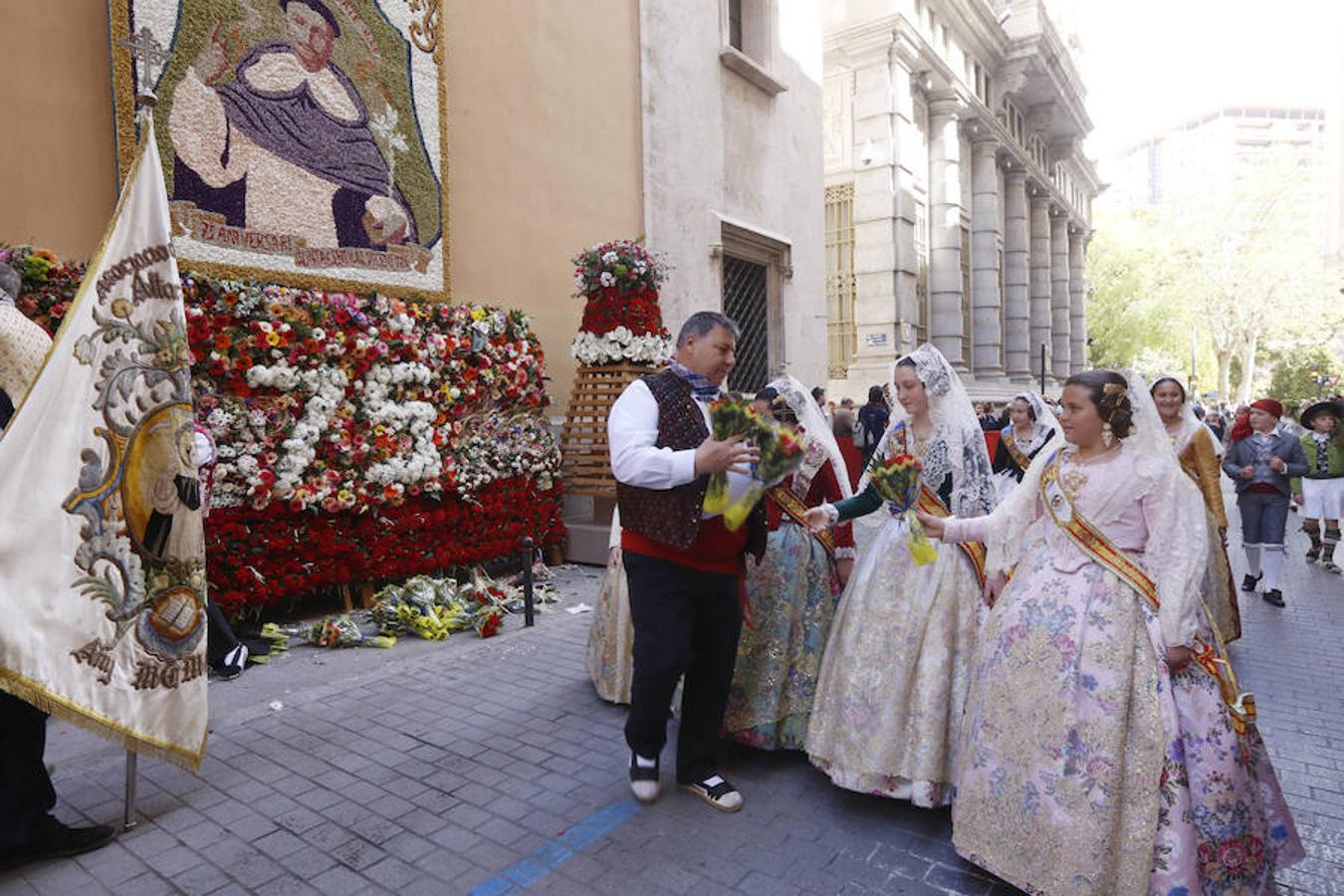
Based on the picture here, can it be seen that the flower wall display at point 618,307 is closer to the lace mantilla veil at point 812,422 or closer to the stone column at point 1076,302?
the lace mantilla veil at point 812,422

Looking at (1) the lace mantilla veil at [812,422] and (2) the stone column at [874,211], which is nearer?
(1) the lace mantilla veil at [812,422]

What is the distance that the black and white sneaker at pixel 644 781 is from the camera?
10.9 ft

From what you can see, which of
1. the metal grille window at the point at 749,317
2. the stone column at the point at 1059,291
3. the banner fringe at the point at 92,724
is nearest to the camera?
the banner fringe at the point at 92,724

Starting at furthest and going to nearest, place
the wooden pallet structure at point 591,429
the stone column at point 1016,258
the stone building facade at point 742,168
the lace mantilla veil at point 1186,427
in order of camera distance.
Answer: the stone column at point 1016,258, the stone building facade at point 742,168, the wooden pallet structure at point 591,429, the lace mantilla veil at point 1186,427

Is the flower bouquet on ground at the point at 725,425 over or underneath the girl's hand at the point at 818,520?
over

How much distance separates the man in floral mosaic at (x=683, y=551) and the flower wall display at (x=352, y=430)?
338 cm

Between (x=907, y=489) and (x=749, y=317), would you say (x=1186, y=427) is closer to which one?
(x=907, y=489)

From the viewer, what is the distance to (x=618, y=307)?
8.02 metres

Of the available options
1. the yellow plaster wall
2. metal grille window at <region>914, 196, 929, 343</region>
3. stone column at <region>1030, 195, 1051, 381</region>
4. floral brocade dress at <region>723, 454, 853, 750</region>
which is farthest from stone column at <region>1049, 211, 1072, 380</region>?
floral brocade dress at <region>723, 454, 853, 750</region>

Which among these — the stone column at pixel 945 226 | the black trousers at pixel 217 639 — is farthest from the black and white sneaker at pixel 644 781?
the stone column at pixel 945 226

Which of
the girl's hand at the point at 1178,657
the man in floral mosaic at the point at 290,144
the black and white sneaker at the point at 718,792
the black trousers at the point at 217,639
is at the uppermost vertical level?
the man in floral mosaic at the point at 290,144

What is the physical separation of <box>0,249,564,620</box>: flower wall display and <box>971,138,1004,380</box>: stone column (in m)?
18.7

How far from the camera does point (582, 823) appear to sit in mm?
3178

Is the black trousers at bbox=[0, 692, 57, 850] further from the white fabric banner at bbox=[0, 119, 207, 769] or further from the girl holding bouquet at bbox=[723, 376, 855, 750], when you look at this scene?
the girl holding bouquet at bbox=[723, 376, 855, 750]
